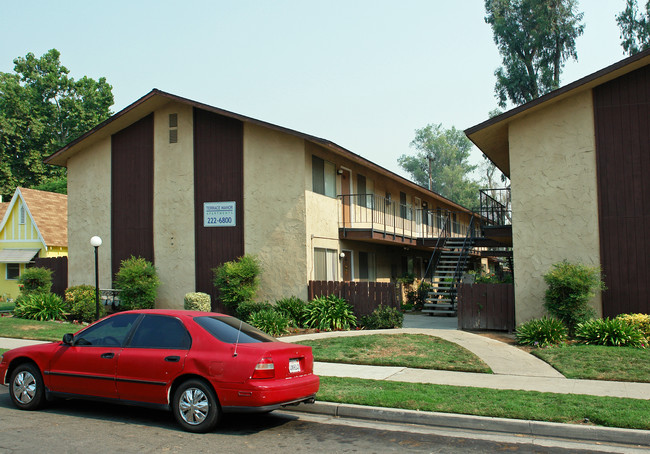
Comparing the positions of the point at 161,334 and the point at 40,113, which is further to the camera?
the point at 40,113

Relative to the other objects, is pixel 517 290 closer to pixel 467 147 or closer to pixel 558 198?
pixel 558 198

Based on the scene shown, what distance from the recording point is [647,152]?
544 inches

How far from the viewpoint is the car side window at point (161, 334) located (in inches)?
285

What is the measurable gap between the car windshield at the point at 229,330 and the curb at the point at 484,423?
54.9 inches

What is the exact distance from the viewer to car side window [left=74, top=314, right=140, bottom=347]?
762cm

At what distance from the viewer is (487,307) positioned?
15414 millimetres

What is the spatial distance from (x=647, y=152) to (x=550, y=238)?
2.99m

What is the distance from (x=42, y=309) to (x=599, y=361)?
16.8m

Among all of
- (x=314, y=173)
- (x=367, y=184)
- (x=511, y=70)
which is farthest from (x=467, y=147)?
(x=314, y=173)

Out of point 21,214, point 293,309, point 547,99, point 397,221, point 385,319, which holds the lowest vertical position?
point 385,319

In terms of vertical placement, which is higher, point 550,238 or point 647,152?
point 647,152

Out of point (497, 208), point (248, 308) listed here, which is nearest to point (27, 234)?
point (248, 308)

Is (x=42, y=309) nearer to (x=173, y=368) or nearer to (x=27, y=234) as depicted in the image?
(x=27, y=234)

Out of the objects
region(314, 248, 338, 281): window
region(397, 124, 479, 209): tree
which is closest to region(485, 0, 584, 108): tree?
region(314, 248, 338, 281): window
